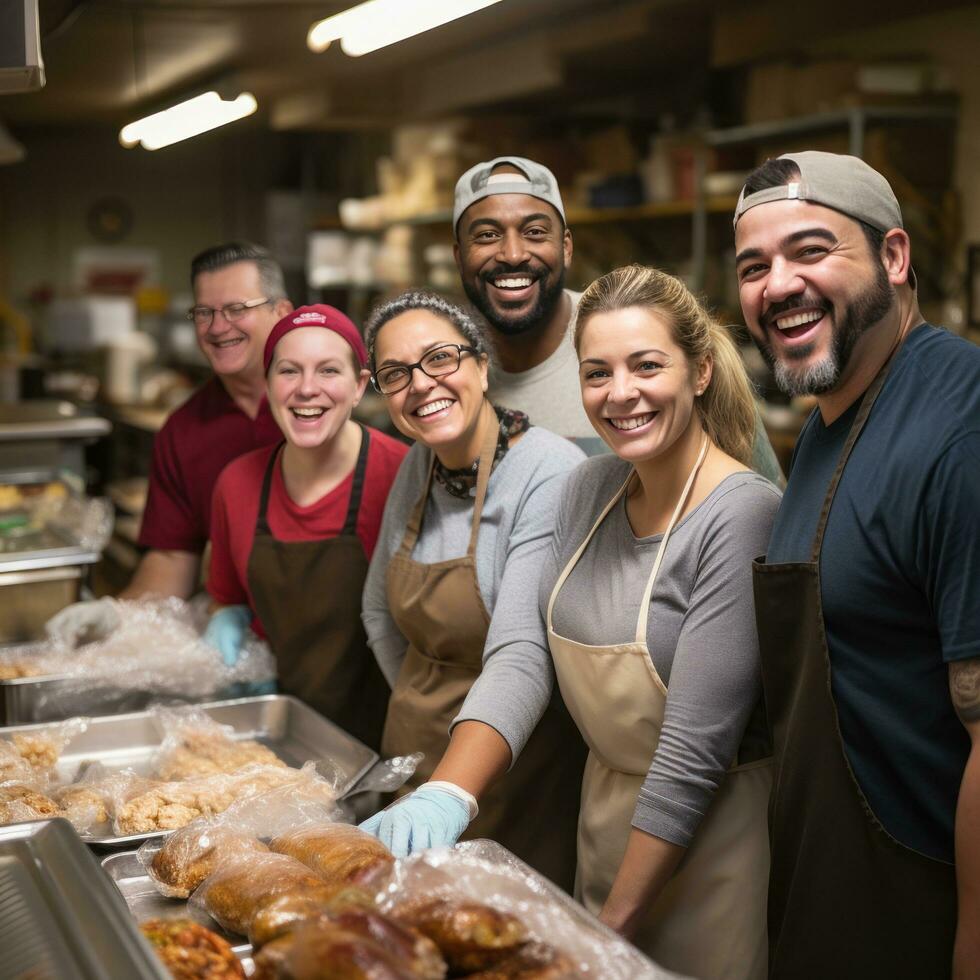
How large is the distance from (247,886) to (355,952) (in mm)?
436

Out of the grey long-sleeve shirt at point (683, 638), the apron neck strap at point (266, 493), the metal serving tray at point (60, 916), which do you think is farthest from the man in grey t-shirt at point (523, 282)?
the metal serving tray at point (60, 916)

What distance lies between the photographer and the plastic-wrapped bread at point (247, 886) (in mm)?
1366

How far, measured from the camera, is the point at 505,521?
2.09 meters

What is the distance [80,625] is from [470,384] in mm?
1421

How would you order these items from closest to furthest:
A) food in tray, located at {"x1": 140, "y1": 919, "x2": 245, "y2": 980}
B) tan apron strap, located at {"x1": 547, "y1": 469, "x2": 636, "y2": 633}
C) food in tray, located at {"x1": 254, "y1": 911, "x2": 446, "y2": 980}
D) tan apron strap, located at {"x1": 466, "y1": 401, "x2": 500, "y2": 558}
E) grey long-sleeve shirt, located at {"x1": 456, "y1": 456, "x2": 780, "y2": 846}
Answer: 1. food in tray, located at {"x1": 254, "y1": 911, "x2": 446, "y2": 980}
2. food in tray, located at {"x1": 140, "y1": 919, "x2": 245, "y2": 980}
3. grey long-sleeve shirt, located at {"x1": 456, "y1": 456, "x2": 780, "y2": 846}
4. tan apron strap, located at {"x1": 547, "y1": 469, "x2": 636, "y2": 633}
5. tan apron strap, located at {"x1": 466, "y1": 401, "x2": 500, "y2": 558}

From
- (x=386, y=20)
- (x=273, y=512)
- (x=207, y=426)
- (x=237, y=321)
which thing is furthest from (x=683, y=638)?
(x=386, y=20)

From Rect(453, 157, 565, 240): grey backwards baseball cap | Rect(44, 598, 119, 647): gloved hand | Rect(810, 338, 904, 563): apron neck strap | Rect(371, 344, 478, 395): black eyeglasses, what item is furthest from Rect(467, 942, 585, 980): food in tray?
Rect(44, 598, 119, 647): gloved hand

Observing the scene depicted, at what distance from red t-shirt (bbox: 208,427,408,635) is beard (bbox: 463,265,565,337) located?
398 millimetres

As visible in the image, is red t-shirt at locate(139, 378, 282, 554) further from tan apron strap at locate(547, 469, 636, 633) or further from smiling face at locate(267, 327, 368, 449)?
tan apron strap at locate(547, 469, 636, 633)

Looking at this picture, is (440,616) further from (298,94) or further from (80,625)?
(298,94)

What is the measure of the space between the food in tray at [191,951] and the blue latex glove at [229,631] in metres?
1.38

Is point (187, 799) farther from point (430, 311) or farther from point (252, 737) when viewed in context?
point (430, 311)

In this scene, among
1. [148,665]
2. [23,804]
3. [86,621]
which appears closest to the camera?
[23,804]

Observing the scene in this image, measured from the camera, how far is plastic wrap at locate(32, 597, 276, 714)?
102 inches
